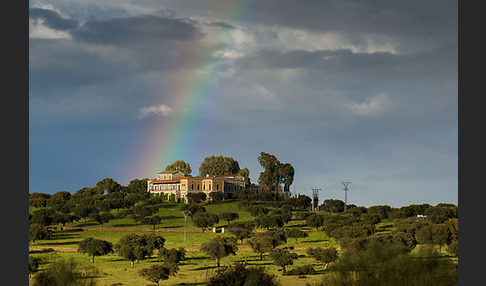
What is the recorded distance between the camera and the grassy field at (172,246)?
8131cm

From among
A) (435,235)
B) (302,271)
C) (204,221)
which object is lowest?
(302,271)

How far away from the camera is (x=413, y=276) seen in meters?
44.1

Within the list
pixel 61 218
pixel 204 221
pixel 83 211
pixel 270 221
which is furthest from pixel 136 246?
pixel 83 211

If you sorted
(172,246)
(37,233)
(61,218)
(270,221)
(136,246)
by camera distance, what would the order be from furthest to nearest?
1. (61,218)
2. (270,221)
3. (37,233)
4. (172,246)
5. (136,246)

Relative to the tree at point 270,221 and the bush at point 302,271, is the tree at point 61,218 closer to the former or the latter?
the tree at point 270,221

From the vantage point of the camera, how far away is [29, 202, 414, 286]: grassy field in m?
81.3

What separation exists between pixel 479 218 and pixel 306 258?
75.8 m

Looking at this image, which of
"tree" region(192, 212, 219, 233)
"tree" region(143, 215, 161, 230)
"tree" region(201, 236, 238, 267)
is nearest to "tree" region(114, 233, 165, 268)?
"tree" region(201, 236, 238, 267)

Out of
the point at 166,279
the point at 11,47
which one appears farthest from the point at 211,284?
the point at 11,47

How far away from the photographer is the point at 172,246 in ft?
402

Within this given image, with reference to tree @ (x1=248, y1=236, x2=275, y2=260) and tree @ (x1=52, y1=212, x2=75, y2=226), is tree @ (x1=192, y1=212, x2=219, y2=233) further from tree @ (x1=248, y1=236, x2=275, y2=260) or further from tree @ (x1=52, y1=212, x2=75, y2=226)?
tree @ (x1=248, y1=236, x2=275, y2=260)

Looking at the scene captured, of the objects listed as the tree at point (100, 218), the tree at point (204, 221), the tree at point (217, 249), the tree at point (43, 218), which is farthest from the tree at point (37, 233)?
the tree at point (217, 249)

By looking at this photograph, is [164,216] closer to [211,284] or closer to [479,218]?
[211,284]

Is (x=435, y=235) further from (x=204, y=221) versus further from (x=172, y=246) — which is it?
(x=204, y=221)
